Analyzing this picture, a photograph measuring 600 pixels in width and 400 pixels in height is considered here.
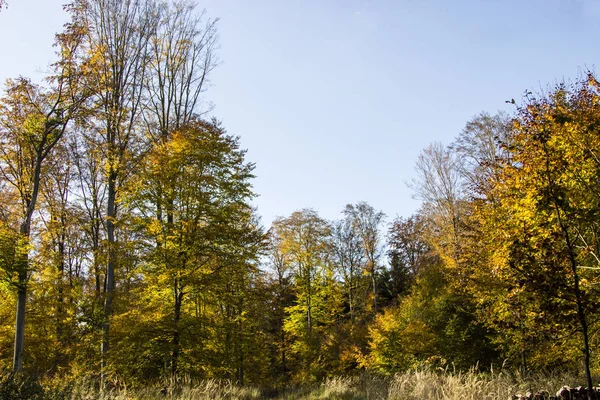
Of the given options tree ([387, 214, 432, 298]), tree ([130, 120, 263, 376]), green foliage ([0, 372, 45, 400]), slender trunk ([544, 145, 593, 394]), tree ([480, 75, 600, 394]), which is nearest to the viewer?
green foliage ([0, 372, 45, 400])

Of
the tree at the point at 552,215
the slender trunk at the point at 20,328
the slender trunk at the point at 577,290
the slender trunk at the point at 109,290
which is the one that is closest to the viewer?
the slender trunk at the point at 577,290

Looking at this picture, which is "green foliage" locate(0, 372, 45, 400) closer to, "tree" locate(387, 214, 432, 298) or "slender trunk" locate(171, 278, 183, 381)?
"slender trunk" locate(171, 278, 183, 381)

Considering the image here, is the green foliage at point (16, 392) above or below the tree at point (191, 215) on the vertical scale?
below

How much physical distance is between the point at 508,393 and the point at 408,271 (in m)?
29.0

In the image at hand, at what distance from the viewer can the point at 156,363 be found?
12.1m

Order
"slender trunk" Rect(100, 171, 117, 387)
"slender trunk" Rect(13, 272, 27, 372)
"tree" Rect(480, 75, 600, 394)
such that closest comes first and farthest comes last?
1. "tree" Rect(480, 75, 600, 394)
2. "slender trunk" Rect(13, 272, 27, 372)
3. "slender trunk" Rect(100, 171, 117, 387)

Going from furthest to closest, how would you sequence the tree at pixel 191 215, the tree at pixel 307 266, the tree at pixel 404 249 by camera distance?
the tree at pixel 404 249 → the tree at pixel 307 266 → the tree at pixel 191 215

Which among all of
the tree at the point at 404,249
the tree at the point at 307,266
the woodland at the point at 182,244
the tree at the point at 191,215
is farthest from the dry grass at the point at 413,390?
the tree at the point at 404,249

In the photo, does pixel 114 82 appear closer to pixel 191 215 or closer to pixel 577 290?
pixel 191 215

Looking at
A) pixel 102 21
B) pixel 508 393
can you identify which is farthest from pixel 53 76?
pixel 508 393

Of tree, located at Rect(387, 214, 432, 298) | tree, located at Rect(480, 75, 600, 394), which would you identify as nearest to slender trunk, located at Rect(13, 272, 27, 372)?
tree, located at Rect(480, 75, 600, 394)

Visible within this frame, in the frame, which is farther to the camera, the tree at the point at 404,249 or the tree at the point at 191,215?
the tree at the point at 404,249

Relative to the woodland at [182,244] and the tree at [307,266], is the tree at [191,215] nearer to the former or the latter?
the woodland at [182,244]

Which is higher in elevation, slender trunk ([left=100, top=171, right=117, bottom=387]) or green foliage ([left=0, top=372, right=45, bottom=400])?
slender trunk ([left=100, top=171, right=117, bottom=387])
